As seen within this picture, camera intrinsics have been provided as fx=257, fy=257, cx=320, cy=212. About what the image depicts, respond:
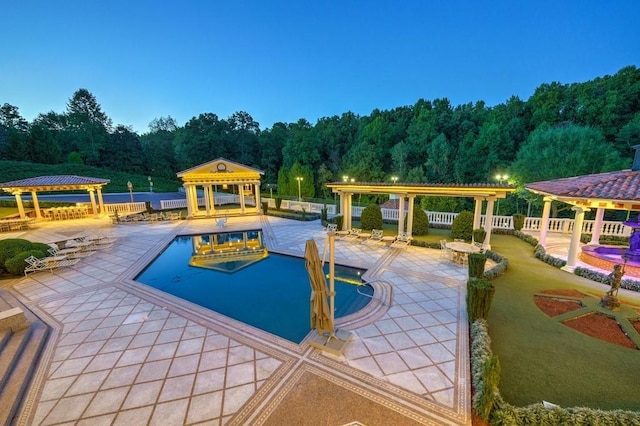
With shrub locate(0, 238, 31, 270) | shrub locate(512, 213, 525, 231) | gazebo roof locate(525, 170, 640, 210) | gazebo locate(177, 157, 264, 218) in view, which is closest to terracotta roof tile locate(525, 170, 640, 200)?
gazebo roof locate(525, 170, 640, 210)

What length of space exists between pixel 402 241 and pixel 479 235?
10.3ft

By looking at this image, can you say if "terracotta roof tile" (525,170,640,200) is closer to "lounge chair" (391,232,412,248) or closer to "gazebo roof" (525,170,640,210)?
"gazebo roof" (525,170,640,210)

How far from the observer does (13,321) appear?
557 cm

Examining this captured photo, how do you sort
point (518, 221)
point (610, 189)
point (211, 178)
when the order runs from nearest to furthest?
point (610, 189) → point (518, 221) → point (211, 178)

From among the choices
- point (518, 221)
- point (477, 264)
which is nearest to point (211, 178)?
point (477, 264)

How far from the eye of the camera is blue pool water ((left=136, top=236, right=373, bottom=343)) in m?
6.45

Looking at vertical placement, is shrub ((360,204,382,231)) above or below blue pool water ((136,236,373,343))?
above

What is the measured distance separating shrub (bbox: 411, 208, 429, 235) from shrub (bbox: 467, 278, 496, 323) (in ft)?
25.2

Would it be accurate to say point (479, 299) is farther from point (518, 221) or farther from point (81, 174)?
point (81, 174)

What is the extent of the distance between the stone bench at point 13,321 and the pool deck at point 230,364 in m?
0.52

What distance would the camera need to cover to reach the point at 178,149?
45250 millimetres

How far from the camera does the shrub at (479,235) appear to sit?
10.8 m

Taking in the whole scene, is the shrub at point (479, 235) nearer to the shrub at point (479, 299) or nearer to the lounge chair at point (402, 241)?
the lounge chair at point (402, 241)

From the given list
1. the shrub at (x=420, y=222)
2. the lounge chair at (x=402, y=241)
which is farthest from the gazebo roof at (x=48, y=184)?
the shrub at (x=420, y=222)
